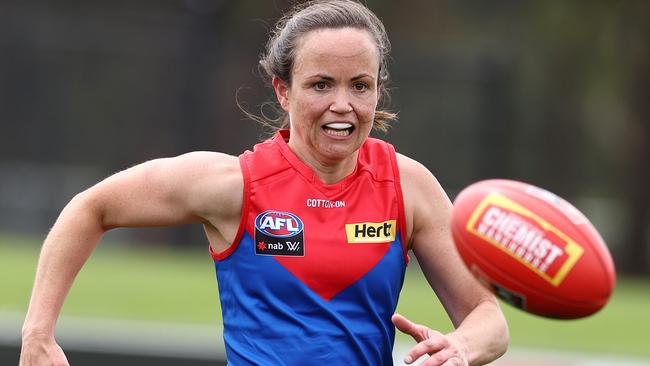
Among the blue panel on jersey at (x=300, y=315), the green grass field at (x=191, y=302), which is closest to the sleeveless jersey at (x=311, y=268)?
the blue panel on jersey at (x=300, y=315)

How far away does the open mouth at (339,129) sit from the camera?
421cm

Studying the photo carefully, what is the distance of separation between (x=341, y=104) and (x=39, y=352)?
4.03 ft

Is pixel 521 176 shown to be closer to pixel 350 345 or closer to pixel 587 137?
pixel 587 137

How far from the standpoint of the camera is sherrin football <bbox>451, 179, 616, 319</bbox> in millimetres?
3658

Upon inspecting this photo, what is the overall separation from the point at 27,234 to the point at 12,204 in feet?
1.33

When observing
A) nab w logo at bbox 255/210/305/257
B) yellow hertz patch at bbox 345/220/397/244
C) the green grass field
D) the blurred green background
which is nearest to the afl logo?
nab w logo at bbox 255/210/305/257

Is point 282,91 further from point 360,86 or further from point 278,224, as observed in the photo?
point 278,224

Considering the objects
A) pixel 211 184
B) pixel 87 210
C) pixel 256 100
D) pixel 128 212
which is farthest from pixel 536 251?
pixel 256 100

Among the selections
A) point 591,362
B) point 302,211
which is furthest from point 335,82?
point 591,362

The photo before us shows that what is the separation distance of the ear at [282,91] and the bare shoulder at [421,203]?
1.40 feet

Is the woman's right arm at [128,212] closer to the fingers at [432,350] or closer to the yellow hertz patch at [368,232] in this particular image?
the yellow hertz patch at [368,232]

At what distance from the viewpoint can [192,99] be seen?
51.7 feet

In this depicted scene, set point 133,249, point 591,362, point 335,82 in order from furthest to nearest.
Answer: point 133,249
point 591,362
point 335,82

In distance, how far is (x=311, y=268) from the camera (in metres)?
4.20
